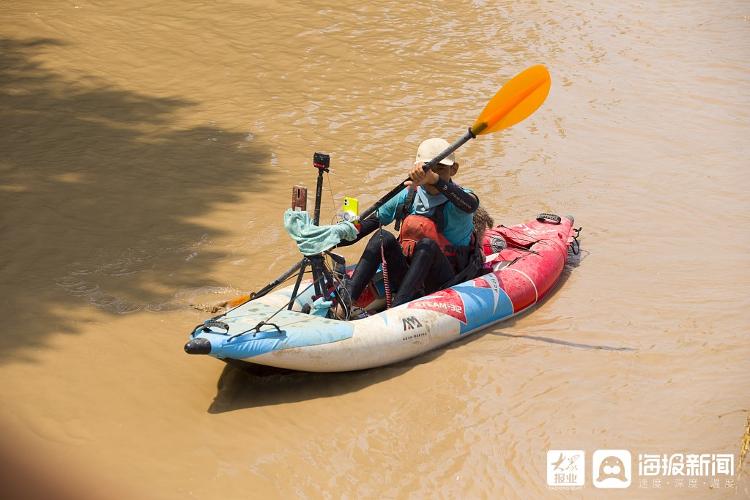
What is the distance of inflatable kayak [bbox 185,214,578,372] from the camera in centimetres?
514

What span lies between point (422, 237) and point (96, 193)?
351 cm

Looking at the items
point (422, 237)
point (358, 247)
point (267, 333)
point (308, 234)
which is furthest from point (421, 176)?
point (358, 247)

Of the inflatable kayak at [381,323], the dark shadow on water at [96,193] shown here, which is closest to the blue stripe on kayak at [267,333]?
the inflatable kayak at [381,323]

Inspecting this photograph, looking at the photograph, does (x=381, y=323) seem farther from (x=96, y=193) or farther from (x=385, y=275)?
(x=96, y=193)

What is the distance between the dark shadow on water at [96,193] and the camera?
651 centimetres

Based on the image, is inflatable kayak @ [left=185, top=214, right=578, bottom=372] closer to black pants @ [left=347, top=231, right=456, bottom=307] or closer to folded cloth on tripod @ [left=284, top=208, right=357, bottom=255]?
black pants @ [left=347, top=231, right=456, bottom=307]

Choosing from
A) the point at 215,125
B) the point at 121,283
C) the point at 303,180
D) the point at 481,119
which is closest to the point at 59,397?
the point at 121,283

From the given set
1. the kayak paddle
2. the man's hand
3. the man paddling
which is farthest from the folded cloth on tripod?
the man's hand

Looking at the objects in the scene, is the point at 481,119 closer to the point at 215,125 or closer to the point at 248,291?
the point at 248,291

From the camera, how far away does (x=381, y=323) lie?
223 inches

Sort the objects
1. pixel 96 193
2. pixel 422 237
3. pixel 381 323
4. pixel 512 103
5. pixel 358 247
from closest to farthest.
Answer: pixel 381 323, pixel 422 237, pixel 512 103, pixel 358 247, pixel 96 193

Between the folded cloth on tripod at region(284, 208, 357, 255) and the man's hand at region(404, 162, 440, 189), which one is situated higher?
the man's hand at region(404, 162, 440, 189)

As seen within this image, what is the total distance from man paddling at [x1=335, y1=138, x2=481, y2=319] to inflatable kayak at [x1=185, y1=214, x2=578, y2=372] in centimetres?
15

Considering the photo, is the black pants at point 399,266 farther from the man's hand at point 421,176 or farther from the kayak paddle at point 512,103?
the man's hand at point 421,176
